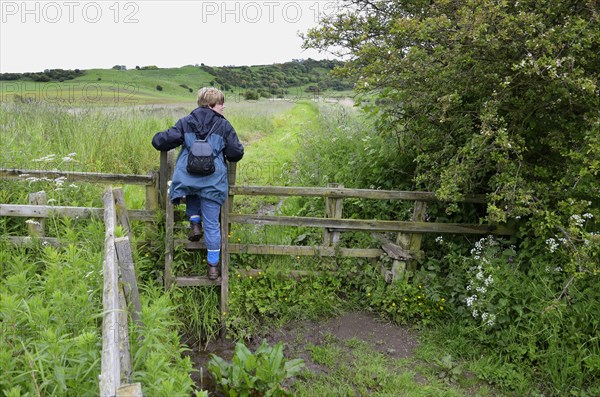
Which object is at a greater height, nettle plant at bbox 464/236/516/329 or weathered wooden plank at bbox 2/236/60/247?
weathered wooden plank at bbox 2/236/60/247

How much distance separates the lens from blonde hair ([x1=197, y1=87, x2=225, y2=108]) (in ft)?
15.8

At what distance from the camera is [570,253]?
14.0 ft

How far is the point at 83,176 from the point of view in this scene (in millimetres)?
5152

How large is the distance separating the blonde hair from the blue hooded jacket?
0.08 m

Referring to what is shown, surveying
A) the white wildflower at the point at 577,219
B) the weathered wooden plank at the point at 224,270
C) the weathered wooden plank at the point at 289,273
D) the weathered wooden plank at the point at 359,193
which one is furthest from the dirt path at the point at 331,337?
the white wildflower at the point at 577,219

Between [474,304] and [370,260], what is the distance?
147cm

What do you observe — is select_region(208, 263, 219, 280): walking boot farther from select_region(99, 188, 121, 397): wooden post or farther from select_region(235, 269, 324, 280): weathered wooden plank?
select_region(99, 188, 121, 397): wooden post

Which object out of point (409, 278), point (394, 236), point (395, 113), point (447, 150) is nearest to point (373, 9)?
point (395, 113)

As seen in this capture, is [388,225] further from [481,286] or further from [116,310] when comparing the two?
[116,310]

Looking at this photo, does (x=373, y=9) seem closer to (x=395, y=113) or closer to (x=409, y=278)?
(x=395, y=113)

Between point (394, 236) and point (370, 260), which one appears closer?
point (370, 260)

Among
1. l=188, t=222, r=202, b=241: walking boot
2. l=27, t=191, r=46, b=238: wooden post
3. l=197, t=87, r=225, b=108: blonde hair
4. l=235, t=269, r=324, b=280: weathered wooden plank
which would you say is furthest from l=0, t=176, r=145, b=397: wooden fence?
l=235, t=269, r=324, b=280: weathered wooden plank

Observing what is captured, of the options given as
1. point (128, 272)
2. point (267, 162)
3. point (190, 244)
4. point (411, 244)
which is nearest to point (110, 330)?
point (128, 272)

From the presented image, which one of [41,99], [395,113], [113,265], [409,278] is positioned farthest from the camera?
[41,99]
